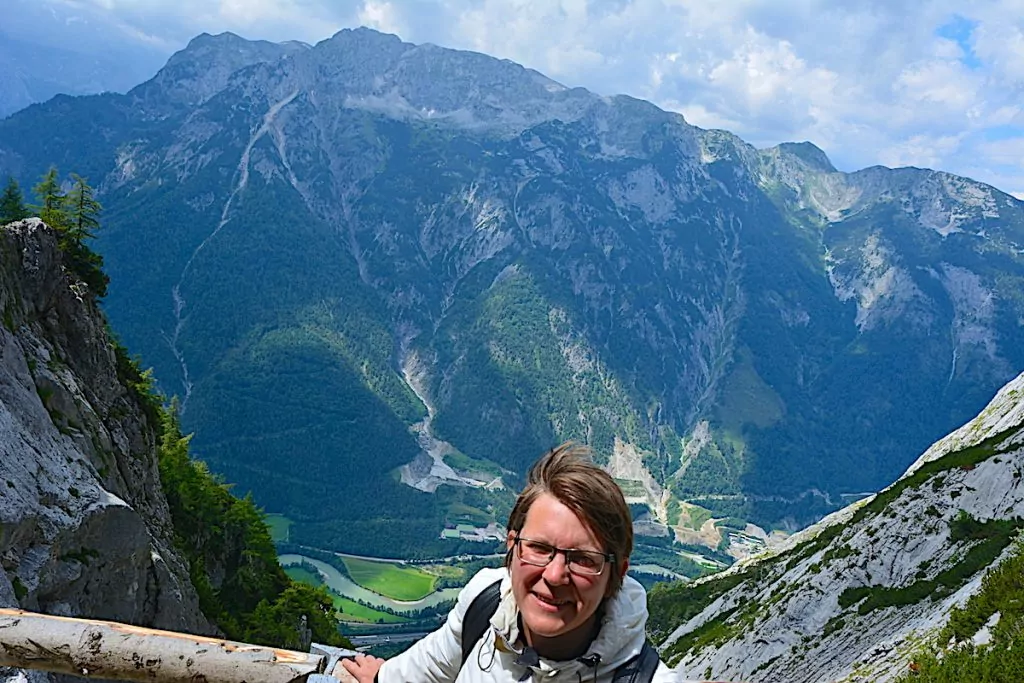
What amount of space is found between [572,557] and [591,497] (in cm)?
36

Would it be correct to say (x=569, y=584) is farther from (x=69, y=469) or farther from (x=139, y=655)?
(x=69, y=469)

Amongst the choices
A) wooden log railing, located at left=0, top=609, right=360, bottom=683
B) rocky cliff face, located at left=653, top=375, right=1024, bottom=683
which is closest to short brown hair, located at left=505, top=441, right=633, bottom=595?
wooden log railing, located at left=0, top=609, right=360, bottom=683

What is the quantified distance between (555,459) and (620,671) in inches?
48.0

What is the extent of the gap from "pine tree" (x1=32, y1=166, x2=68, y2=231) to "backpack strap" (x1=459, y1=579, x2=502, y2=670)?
27822mm

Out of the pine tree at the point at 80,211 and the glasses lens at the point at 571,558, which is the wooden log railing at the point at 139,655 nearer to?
the glasses lens at the point at 571,558

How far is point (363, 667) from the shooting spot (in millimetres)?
5109

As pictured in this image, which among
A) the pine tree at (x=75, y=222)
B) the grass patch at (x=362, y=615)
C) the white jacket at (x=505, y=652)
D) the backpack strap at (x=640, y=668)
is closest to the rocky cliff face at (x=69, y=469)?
the pine tree at (x=75, y=222)

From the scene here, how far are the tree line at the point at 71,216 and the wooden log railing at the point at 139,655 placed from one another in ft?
82.9

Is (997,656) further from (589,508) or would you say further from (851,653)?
(851,653)

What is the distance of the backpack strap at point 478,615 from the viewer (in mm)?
4613

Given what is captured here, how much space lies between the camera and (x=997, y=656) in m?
9.64

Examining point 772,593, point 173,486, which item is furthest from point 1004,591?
point 173,486

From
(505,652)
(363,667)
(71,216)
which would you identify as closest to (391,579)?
(71,216)

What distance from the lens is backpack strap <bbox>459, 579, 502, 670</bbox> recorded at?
15.1ft
